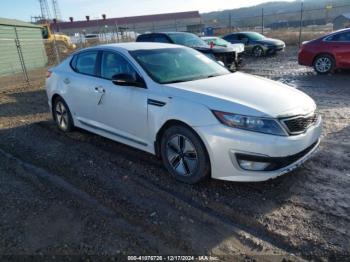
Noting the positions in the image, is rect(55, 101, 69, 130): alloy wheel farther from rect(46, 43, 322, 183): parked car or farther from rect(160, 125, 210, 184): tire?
rect(160, 125, 210, 184): tire

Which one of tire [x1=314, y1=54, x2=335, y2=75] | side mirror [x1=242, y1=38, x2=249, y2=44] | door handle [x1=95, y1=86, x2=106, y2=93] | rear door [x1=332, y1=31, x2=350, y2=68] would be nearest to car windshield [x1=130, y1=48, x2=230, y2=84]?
door handle [x1=95, y1=86, x2=106, y2=93]

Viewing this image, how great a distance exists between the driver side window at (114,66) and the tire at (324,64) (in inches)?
345

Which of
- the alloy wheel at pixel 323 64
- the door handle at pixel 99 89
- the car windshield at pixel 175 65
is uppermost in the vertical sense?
the car windshield at pixel 175 65

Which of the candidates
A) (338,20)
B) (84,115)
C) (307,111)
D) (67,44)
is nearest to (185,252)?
(307,111)

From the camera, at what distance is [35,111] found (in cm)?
854

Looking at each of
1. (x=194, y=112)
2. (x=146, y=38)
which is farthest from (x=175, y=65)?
(x=146, y=38)

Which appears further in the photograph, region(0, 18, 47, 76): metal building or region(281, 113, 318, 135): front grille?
region(0, 18, 47, 76): metal building

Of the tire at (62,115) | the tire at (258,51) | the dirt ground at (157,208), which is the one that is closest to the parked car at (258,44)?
the tire at (258,51)

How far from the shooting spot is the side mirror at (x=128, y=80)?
14.5 feet

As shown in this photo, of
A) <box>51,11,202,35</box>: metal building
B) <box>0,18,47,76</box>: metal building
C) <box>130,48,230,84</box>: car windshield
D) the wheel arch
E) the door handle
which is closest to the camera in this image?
the wheel arch

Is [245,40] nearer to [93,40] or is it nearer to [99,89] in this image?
[99,89]

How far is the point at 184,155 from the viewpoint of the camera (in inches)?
161

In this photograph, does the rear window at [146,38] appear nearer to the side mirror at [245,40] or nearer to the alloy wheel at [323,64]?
the alloy wheel at [323,64]

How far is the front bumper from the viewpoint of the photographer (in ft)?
11.6
